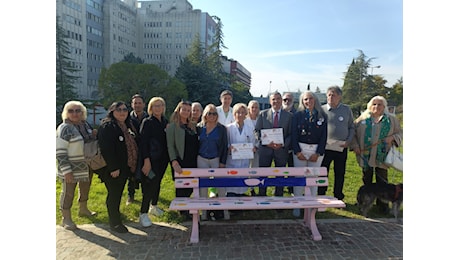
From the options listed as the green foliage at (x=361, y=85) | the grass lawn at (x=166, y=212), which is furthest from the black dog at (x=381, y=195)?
the green foliage at (x=361, y=85)

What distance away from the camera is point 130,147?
4.27 m

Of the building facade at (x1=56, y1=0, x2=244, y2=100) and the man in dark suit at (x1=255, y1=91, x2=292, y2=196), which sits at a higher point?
the building facade at (x1=56, y1=0, x2=244, y2=100)

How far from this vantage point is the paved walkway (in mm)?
3709

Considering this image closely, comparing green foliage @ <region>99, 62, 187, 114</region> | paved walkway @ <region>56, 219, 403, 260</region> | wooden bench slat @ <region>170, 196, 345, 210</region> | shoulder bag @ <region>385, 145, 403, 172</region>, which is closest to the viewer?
paved walkway @ <region>56, 219, 403, 260</region>

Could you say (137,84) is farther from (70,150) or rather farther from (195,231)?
(195,231)

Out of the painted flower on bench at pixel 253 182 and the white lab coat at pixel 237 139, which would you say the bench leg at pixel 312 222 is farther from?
the white lab coat at pixel 237 139

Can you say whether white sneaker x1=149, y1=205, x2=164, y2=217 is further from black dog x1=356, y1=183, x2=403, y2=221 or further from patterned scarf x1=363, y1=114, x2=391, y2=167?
patterned scarf x1=363, y1=114, x2=391, y2=167

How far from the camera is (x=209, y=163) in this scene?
181 inches

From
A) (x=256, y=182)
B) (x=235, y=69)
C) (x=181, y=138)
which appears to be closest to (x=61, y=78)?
(x=181, y=138)

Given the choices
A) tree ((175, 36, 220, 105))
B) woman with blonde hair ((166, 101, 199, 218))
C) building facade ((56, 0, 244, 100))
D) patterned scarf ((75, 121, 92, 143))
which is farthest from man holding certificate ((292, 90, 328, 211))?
building facade ((56, 0, 244, 100))

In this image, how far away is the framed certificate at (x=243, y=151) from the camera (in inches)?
181

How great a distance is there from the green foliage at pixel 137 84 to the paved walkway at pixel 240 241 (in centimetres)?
3303

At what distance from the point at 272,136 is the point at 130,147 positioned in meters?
2.20

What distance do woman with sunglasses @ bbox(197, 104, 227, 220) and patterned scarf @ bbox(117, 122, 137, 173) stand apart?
0.96 meters
